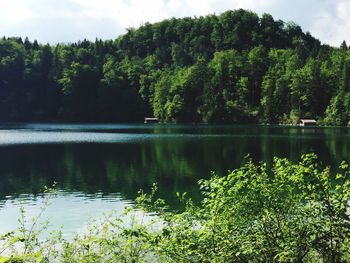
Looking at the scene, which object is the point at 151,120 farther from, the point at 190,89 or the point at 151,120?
the point at 190,89

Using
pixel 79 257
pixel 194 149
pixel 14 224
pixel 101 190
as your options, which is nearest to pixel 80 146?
pixel 194 149

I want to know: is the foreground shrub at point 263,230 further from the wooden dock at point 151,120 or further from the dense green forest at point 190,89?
the wooden dock at point 151,120

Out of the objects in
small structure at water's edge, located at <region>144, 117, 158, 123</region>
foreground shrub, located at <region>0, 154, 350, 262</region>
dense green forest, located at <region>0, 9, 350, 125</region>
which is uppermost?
dense green forest, located at <region>0, 9, 350, 125</region>

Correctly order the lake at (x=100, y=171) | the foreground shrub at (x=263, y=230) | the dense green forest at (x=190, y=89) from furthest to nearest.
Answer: the dense green forest at (x=190, y=89) → the lake at (x=100, y=171) → the foreground shrub at (x=263, y=230)

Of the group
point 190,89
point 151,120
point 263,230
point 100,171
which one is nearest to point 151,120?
point 151,120

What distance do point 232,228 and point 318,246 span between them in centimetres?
189

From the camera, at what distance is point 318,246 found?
9.88 m

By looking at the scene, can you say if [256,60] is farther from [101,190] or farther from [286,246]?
[286,246]

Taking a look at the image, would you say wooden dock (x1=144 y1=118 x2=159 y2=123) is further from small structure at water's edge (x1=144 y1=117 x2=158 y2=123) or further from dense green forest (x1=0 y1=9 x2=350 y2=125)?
dense green forest (x1=0 y1=9 x2=350 y2=125)

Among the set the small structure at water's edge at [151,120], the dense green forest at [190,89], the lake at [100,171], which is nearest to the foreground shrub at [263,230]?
the lake at [100,171]

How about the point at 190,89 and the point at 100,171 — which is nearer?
the point at 100,171

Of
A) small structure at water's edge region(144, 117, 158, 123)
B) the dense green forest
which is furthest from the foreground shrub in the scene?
small structure at water's edge region(144, 117, 158, 123)

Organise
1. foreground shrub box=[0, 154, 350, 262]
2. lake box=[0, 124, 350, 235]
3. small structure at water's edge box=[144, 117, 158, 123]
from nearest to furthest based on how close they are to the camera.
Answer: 1. foreground shrub box=[0, 154, 350, 262]
2. lake box=[0, 124, 350, 235]
3. small structure at water's edge box=[144, 117, 158, 123]

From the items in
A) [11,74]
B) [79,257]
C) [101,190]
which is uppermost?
[11,74]
